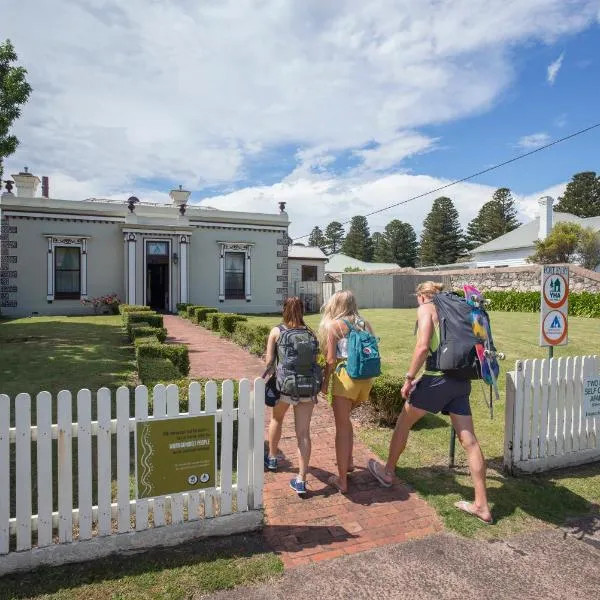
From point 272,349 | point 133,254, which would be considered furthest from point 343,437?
point 133,254

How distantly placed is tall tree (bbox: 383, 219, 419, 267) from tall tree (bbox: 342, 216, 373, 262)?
508 centimetres

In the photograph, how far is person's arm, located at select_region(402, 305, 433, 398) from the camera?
12.7ft

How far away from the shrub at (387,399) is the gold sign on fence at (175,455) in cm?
280

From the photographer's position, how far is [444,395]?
390 cm

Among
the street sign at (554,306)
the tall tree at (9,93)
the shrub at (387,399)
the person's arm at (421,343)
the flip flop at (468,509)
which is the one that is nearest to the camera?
the flip flop at (468,509)

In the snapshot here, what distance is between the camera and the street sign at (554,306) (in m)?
5.21

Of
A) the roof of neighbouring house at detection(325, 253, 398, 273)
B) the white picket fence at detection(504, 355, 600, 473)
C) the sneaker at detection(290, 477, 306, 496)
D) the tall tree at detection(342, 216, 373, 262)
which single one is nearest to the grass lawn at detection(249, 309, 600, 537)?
the white picket fence at detection(504, 355, 600, 473)

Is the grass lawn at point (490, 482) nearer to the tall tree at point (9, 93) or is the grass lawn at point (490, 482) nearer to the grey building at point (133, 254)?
the tall tree at point (9, 93)

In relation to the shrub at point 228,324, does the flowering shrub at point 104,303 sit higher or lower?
higher

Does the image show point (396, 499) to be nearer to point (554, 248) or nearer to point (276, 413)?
point (276, 413)

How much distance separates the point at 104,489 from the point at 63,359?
6601mm

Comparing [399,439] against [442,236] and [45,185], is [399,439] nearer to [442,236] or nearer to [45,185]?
[45,185]

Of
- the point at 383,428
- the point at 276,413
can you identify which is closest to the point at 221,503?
the point at 276,413

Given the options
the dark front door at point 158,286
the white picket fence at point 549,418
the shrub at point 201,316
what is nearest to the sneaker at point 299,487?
the white picket fence at point 549,418
